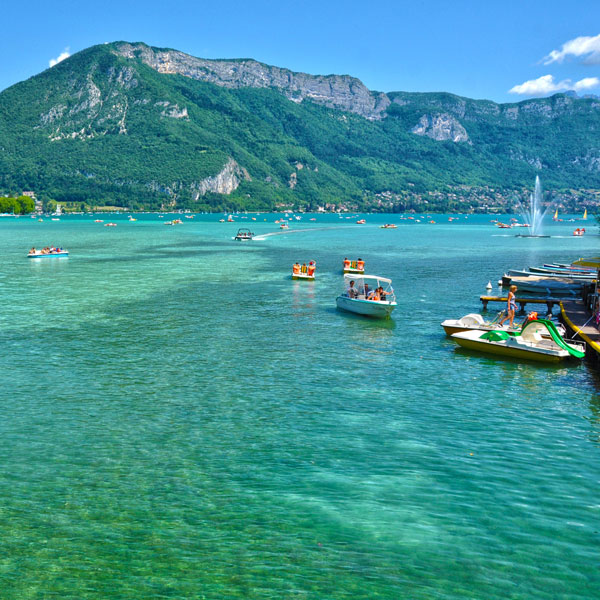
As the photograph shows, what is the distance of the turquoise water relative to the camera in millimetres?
16391

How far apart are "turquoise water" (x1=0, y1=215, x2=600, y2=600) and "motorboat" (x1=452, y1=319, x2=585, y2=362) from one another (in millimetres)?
1083

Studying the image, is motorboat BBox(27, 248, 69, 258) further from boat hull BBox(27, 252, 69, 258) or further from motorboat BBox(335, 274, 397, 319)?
motorboat BBox(335, 274, 397, 319)

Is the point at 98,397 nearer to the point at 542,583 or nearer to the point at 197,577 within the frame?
the point at 197,577

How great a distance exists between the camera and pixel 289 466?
2298cm

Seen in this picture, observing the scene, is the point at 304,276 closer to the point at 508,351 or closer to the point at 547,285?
the point at 547,285

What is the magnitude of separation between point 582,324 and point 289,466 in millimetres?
34619

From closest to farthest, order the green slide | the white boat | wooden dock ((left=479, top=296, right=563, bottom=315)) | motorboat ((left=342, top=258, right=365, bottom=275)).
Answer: the green slide → wooden dock ((left=479, top=296, right=563, bottom=315)) → the white boat → motorboat ((left=342, top=258, right=365, bottom=275))

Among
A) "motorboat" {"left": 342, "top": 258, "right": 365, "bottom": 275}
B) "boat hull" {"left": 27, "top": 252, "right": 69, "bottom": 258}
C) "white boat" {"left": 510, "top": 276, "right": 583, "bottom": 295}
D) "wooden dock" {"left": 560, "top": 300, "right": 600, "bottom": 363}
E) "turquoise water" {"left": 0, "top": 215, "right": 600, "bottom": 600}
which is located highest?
"boat hull" {"left": 27, "top": 252, "right": 69, "bottom": 258}

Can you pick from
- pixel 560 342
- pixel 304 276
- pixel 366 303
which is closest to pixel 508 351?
pixel 560 342

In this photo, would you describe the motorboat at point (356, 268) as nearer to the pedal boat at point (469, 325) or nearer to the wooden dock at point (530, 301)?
the wooden dock at point (530, 301)

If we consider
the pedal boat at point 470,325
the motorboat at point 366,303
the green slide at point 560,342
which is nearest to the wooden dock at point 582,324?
the green slide at point 560,342

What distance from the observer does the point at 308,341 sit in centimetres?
4591

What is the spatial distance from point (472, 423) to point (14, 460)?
1932 centimetres

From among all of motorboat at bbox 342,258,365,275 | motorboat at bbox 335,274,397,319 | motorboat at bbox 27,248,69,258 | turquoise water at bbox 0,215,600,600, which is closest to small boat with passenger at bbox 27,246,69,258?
motorboat at bbox 27,248,69,258
